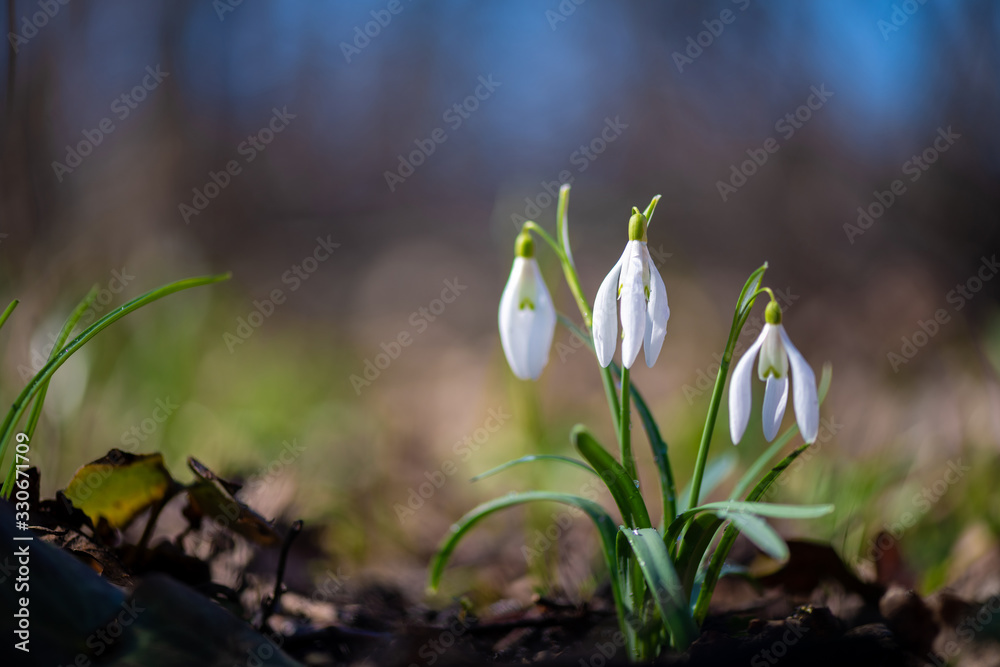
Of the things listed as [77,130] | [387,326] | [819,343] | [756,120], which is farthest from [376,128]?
[819,343]

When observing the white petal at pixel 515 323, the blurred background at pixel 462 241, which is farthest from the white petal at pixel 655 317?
the blurred background at pixel 462 241

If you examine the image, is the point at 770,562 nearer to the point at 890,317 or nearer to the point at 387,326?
the point at 890,317

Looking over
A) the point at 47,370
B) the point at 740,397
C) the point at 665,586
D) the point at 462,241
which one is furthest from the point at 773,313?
the point at 462,241

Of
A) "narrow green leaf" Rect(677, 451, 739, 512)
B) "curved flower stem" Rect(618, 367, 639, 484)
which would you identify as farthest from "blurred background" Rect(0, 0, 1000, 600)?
"curved flower stem" Rect(618, 367, 639, 484)

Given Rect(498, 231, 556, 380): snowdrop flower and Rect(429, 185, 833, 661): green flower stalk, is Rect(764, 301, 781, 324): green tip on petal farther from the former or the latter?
Rect(498, 231, 556, 380): snowdrop flower

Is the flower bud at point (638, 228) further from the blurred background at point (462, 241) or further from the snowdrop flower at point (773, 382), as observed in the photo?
the blurred background at point (462, 241)

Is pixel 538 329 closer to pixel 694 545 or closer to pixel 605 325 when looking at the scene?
pixel 605 325
